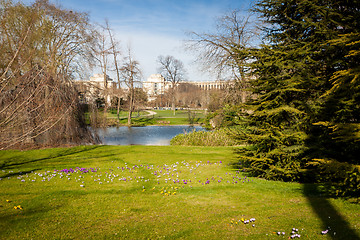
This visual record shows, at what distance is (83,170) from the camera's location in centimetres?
770

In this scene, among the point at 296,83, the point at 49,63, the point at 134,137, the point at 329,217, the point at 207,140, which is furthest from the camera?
the point at 134,137

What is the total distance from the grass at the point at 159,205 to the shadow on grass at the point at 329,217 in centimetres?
1

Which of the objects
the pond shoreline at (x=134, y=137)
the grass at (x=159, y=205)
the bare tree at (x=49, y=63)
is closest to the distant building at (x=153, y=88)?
the pond shoreline at (x=134, y=137)

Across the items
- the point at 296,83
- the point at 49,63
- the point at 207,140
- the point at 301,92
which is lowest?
the point at 207,140

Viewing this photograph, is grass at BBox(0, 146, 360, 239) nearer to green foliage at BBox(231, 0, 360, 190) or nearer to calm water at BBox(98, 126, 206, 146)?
green foliage at BBox(231, 0, 360, 190)

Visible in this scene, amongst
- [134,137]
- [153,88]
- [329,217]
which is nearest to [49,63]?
[134,137]

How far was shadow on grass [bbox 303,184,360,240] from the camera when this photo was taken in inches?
155

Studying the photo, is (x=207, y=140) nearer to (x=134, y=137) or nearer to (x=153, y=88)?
(x=134, y=137)

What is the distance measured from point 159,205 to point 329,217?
128 inches

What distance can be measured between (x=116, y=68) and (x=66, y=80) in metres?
22.3

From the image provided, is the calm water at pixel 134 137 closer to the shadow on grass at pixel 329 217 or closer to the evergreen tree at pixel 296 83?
the evergreen tree at pixel 296 83

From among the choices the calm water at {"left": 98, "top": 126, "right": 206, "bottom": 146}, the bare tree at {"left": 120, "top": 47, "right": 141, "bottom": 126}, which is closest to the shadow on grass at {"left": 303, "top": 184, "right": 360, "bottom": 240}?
the calm water at {"left": 98, "top": 126, "right": 206, "bottom": 146}

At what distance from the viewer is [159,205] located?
535 cm

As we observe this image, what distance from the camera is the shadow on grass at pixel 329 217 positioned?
3.93m
